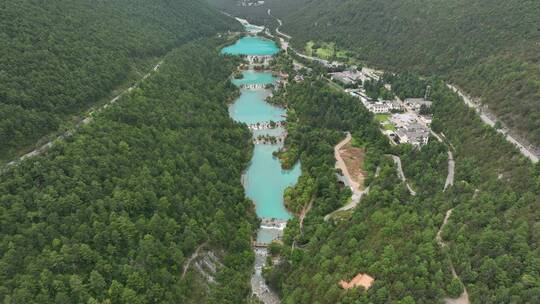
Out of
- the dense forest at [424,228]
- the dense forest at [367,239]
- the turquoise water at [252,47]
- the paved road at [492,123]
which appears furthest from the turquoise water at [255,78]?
the paved road at [492,123]

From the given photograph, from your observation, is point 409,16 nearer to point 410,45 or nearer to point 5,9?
point 410,45

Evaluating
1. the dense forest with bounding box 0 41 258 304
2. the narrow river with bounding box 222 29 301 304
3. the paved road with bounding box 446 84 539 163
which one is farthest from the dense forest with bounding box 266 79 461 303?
the paved road with bounding box 446 84 539 163

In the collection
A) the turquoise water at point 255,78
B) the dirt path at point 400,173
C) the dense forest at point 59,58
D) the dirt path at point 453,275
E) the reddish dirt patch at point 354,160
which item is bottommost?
the turquoise water at point 255,78

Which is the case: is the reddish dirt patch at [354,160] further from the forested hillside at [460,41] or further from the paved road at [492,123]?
the forested hillside at [460,41]

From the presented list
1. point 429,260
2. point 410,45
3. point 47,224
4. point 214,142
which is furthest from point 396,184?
point 410,45

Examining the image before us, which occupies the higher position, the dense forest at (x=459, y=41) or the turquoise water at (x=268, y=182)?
the dense forest at (x=459, y=41)

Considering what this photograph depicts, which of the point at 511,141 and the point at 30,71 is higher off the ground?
the point at 30,71

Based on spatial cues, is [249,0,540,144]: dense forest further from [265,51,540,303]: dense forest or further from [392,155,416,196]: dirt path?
[392,155,416,196]: dirt path

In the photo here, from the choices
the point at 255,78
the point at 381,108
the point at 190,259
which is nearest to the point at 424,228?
the point at 190,259
